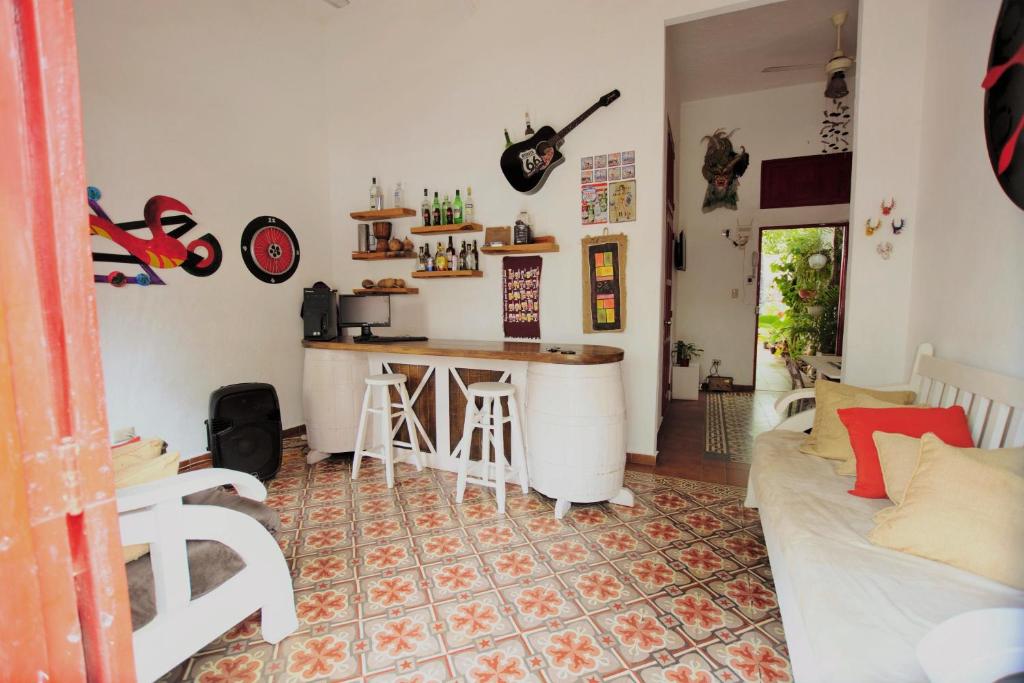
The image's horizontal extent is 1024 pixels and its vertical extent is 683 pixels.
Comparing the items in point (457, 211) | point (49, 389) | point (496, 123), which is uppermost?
point (496, 123)

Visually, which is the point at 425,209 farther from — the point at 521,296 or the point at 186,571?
the point at 186,571

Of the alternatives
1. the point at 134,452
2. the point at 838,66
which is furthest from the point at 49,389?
the point at 838,66

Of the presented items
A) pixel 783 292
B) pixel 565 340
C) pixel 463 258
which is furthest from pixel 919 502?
pixel 783 292

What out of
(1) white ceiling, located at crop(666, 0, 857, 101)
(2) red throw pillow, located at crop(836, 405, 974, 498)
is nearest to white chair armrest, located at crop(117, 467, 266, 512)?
(2) red throw pillow, located at crop(836, 405, 974, 498)

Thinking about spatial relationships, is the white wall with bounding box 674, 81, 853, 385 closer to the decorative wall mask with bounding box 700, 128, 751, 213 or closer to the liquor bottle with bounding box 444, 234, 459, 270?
the decorative wall mask with bounding box 700, 128, 751, 213

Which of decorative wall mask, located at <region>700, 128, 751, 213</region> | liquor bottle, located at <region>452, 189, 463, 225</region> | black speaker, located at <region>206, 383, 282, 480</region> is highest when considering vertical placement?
decorative wall mask, located at <region>700, 128, 751, 213</region>

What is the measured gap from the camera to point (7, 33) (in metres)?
0.38

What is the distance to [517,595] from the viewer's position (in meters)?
1.93

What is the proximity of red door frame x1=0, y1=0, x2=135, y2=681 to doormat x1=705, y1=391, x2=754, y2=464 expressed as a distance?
3731 mm

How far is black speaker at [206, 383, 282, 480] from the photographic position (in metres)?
3.03

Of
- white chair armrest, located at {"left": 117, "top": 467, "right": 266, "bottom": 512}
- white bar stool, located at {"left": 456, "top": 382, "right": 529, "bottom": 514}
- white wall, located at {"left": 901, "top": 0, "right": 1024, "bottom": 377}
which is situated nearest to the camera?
white chair armrest, located at {"left": 117, "top": 467, "right": 266, "bottom": 512}

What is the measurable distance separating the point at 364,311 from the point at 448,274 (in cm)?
74

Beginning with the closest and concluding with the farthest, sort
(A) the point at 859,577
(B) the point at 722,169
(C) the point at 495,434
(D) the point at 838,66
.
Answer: (A) the point at 859,577 < (C) the point at 495,434 < (D) the point at 838,66 < (B) the point at 722,169

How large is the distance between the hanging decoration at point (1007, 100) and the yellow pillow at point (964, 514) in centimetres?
86
